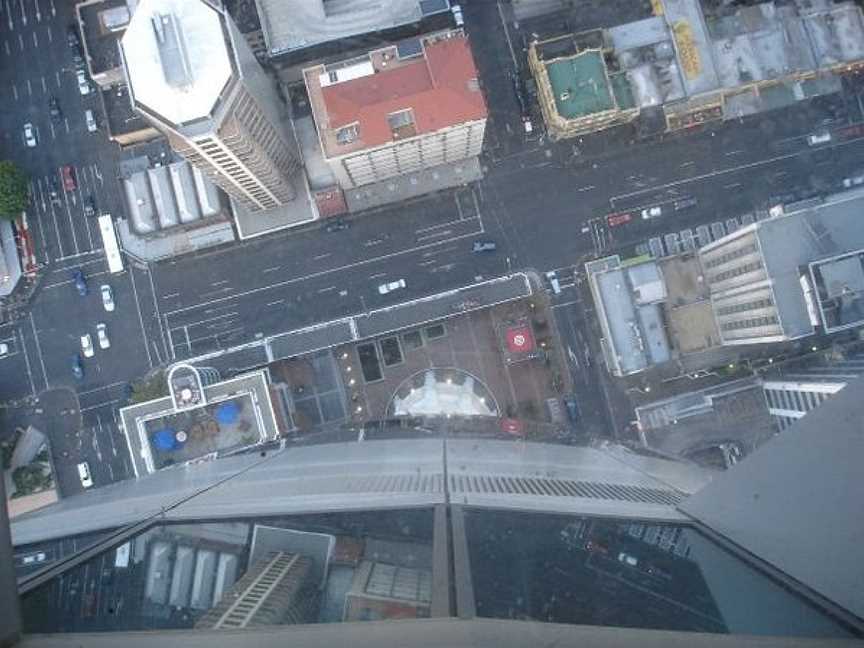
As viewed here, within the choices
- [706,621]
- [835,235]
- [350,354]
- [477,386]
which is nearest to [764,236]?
[835,235]

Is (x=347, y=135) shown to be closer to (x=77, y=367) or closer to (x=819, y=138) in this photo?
(x=77, y=367)

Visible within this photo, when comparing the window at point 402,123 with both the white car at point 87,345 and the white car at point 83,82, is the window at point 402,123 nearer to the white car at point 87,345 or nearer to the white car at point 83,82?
the white car at point 83,82

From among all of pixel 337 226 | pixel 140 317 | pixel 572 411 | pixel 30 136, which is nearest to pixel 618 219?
pixel 572 411

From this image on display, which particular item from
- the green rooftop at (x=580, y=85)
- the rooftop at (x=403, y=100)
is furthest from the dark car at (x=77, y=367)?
the green rooftop at (x=580, y=85)

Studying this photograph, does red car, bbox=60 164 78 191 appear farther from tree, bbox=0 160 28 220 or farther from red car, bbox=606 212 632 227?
red car, bbox=606 212 632 227

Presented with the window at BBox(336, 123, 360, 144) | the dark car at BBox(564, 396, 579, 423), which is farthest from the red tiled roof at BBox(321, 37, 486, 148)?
the dark car at BBox(564, 396, 579, 423)

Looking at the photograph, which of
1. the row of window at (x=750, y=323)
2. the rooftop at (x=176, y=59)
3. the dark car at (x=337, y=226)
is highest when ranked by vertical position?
the rooftop at (x=176, y=59)
